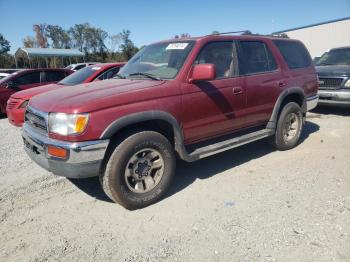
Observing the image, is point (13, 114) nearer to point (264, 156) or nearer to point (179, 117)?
point (179, 117)

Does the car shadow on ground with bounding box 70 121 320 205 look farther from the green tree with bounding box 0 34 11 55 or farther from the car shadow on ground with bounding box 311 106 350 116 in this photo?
the green tree with bounding box 0 34 11 55

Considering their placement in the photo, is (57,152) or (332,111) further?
(332,111)

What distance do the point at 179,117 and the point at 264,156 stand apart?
218 centimetres

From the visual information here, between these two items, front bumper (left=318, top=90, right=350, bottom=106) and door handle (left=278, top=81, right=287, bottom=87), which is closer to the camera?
door handle (left=278, top=81, right=287, bottom=87)

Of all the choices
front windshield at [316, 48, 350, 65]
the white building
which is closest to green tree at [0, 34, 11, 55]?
the white building

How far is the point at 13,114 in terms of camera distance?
7.16 m

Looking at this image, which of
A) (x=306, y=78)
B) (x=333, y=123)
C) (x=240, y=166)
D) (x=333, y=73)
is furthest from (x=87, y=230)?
(x=333, y=73)

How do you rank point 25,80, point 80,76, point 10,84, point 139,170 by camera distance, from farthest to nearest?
point 25,80
point 10,84
point 80,76
point 139,170

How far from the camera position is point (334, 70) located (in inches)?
Result: 332

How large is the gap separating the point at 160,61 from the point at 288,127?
2744mm

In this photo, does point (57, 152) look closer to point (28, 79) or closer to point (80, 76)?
point (80, 76)

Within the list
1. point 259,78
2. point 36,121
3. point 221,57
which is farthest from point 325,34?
point 36,121

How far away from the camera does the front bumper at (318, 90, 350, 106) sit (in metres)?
7.91

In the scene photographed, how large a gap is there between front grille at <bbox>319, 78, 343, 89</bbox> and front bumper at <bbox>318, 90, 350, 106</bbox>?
17 centimetres
